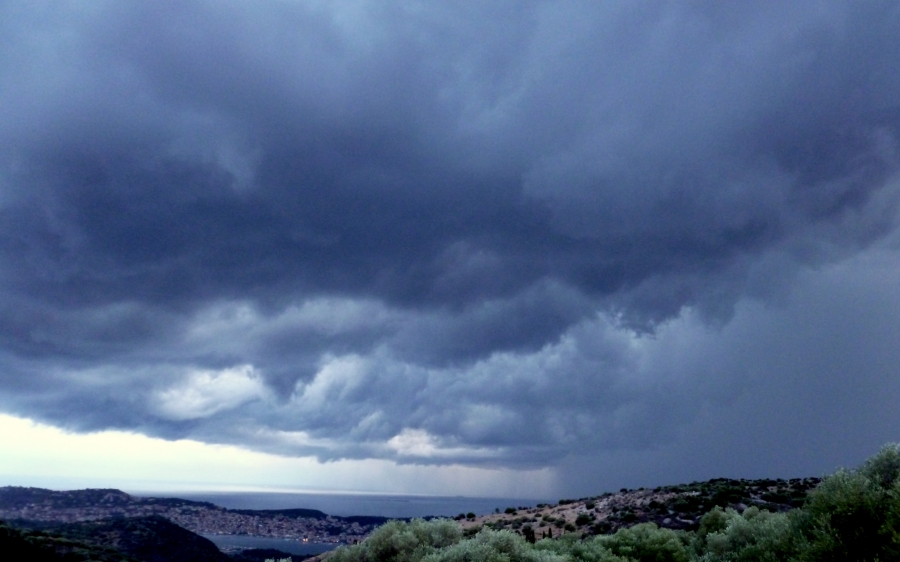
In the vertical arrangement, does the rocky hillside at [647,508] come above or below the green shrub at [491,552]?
below

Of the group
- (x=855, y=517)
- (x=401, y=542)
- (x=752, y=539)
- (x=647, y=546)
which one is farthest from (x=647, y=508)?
(x=855, y=517)

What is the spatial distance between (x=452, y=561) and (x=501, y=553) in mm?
2310

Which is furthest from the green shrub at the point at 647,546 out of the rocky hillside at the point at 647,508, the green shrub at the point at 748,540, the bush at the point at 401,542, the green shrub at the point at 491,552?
the rocky hillside at the point at 647,508

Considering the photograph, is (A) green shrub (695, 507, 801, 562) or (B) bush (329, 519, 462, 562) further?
(B) bush (329, 519, 462, 562)

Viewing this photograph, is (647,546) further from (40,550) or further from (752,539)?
(40,550)

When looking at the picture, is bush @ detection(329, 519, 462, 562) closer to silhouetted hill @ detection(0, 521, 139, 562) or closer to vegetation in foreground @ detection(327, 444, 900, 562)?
vegetation in foreground @ detection(327, 444, 900, 562)

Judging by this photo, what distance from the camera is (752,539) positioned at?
27.5 meters

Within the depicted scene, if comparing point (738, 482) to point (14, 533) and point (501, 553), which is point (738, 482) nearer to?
point (501, 553)

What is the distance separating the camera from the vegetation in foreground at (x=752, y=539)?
15.9 metres

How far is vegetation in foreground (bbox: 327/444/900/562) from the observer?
52.2ft

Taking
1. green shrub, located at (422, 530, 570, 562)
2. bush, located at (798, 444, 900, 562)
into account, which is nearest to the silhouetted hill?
green shrub, located at (422, 530, 570, 562)

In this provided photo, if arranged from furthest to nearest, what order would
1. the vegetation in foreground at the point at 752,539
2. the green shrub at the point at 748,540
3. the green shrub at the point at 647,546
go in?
the green shrub at the point at 647,546
the green shrub at the point at 748,540
the vegetation in foreground at the point at 752,539

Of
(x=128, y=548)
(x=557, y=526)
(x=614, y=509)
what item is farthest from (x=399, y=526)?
(x=128, y=548)

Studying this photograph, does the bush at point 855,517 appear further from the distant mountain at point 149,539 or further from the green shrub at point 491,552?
the distant mountain at point 149,539
